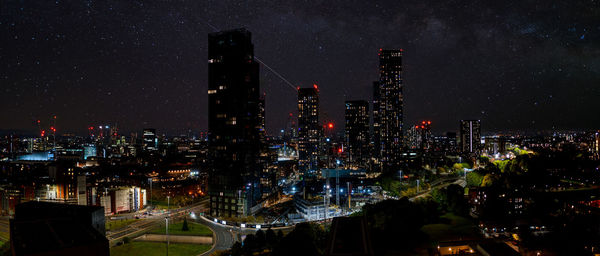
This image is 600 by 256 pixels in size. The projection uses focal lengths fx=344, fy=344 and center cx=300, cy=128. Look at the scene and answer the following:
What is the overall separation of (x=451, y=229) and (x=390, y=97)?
59786 millimetres

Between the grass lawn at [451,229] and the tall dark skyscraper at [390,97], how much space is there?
54037mm

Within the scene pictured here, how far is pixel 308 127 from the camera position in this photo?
78.6m

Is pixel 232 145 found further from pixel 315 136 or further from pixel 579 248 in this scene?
pixel 315 136

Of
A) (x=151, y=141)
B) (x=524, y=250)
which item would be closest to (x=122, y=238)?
(x=524, y=250)

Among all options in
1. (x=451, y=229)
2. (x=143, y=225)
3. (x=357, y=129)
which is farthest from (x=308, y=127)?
(x=451, y=229)

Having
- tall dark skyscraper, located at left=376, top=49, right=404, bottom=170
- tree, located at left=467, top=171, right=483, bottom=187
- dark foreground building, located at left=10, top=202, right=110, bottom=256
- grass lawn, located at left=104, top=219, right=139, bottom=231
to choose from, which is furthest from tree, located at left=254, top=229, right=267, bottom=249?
tall dark skyscraper, located at left=376, top=49, right=404, bottom=170

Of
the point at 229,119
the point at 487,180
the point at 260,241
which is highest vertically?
the point at 229,119

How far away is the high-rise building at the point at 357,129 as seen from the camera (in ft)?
257

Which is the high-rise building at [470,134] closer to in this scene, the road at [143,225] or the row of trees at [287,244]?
the road at [143,225]

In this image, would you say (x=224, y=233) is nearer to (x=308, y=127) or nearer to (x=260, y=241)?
(x=260, y=241)

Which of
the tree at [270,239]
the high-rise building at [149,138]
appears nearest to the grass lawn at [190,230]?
the tree at [270,239]

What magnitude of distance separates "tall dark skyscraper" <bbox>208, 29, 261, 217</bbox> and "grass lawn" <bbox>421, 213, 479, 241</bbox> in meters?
14.0

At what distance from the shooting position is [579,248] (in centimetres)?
1312

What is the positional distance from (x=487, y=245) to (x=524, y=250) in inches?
74.2
